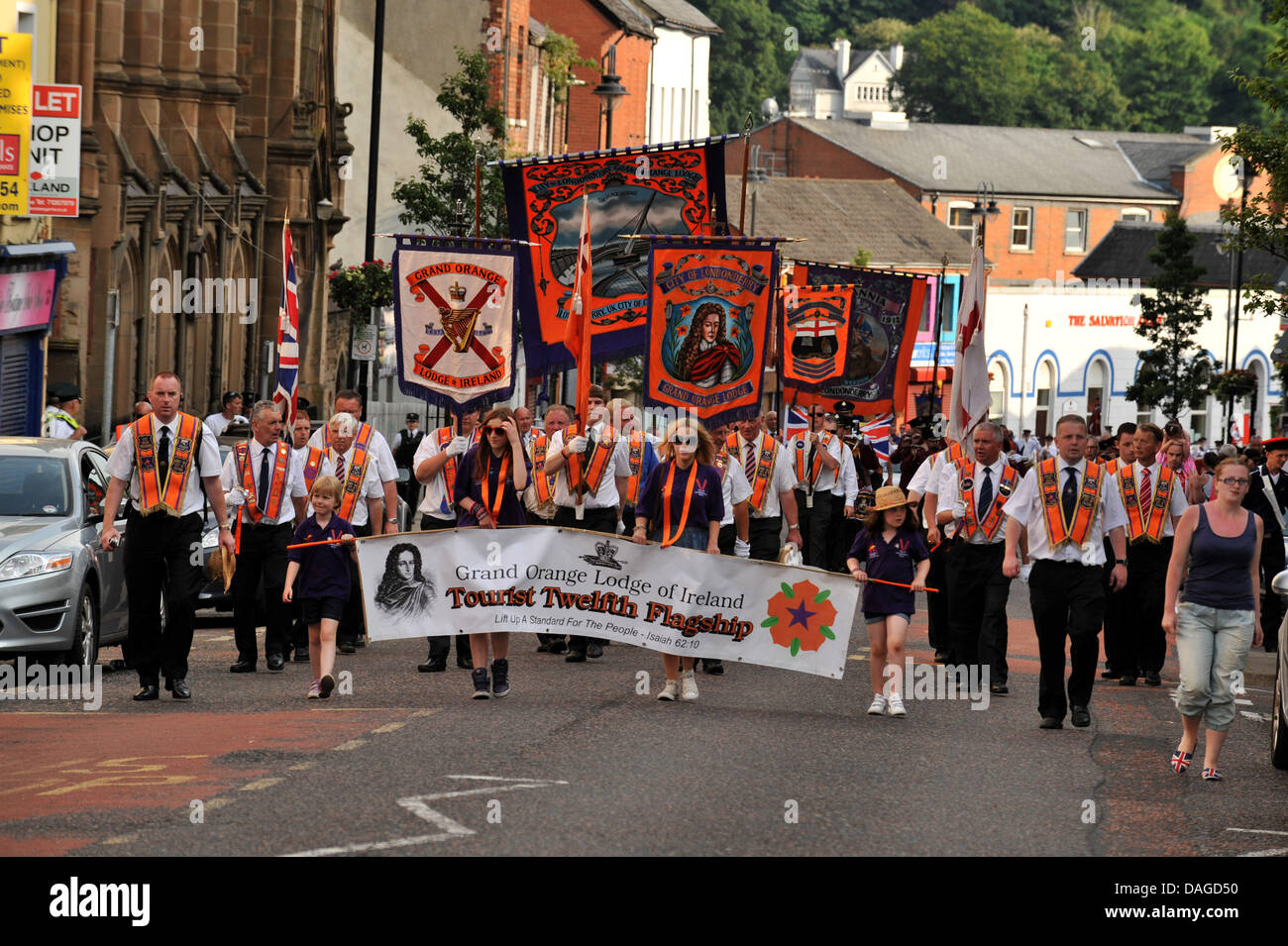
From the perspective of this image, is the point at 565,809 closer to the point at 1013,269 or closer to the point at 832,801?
the point at 832,801

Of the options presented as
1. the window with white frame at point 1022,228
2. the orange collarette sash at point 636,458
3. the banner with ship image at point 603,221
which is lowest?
the orange collarette sash at point 636,458

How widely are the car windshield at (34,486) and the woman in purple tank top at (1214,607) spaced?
775 cm

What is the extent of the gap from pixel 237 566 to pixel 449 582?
231cm

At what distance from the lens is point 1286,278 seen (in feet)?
110

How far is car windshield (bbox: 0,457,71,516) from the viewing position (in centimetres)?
1542

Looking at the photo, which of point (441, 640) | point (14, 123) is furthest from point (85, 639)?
point (14, 123)

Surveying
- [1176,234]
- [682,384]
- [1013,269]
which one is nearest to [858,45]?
[1013,269]

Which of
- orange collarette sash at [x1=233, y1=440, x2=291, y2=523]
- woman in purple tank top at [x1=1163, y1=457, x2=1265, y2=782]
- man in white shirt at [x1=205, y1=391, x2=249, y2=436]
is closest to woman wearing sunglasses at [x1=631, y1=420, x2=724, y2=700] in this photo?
orange collarette sash at [x1=233, y1=440, x2=291, y2=523]

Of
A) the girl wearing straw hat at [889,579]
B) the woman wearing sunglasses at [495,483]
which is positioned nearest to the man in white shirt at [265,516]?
the woman wearing sunglasses at [495,483]

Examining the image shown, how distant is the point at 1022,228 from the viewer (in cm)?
8869

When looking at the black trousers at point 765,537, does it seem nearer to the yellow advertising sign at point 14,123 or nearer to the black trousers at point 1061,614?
the black trousers at point 1061,614

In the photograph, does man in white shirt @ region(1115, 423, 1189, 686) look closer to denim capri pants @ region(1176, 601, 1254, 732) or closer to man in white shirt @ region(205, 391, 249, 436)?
denim capri pants @ region(1176, 601, 1254, 732)

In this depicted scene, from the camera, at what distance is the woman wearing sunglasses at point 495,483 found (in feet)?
46.4

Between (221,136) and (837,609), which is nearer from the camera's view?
(837,609)
